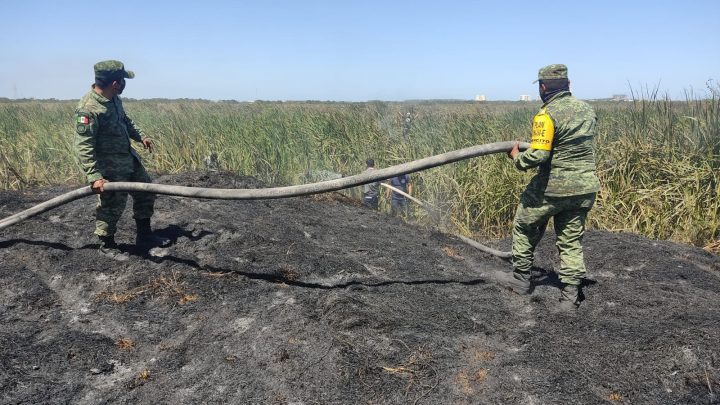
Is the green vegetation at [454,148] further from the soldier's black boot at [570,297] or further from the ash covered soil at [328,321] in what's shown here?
the soldier's black boot at [570,297]

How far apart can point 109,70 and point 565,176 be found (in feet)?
12.2

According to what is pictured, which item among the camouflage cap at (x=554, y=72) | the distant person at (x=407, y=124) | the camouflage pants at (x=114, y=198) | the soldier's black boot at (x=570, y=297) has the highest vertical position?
the camouflage cap at (x=554, y=72)

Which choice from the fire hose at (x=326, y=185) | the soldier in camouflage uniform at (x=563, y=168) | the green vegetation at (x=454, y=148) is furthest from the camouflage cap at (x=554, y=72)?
the green vegetation at (x=454, y=148)

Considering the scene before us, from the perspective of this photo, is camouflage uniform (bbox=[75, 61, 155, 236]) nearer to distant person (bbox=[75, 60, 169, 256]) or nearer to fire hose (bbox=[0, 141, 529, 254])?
distant person (bbox=[75, 60, 169, 256])

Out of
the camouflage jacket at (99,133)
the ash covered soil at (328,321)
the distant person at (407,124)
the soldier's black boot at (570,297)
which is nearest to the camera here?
the ash covered soil at (328,321)

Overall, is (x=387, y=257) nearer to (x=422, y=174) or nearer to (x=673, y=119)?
(x=422, y=174)

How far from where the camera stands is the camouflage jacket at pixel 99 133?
381 centimetres

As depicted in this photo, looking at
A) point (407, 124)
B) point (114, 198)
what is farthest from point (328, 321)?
point (407, 124)

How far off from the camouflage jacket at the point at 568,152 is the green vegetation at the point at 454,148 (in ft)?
9.45

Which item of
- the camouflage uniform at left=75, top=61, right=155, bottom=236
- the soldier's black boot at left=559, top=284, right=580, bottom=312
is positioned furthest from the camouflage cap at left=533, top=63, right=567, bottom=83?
the camouflage uniform at left=75, top=61, right=155, bottom=236

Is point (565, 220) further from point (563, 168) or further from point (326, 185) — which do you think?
point (326, 185)

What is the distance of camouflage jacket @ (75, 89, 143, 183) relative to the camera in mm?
3812

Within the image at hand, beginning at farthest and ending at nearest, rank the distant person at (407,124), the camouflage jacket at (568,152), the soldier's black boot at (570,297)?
the distant person at (407,124), the soldier's black boot at (570,297), the camouflage jacket at (568,152)

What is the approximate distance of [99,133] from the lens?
4.00 metres
